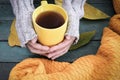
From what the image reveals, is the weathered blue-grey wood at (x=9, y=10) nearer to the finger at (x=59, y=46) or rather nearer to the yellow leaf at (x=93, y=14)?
the yellow leaf at (x=93, y=14)

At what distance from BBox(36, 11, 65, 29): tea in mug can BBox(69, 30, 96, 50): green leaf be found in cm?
23

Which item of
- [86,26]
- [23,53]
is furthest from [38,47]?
[86,26]

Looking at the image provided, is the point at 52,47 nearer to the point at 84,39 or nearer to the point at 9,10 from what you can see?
the point at 84,39

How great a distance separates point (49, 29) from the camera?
2.43ft

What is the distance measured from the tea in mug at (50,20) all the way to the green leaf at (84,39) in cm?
23

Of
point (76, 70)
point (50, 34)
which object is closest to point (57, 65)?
point (76, 70)

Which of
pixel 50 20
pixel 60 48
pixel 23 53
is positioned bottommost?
pixel 23 53

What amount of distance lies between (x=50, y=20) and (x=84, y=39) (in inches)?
10.6

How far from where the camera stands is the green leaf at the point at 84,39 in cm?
100

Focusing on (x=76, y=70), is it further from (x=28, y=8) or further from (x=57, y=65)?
(x=28, y=8)

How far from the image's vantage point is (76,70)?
34.0 inches

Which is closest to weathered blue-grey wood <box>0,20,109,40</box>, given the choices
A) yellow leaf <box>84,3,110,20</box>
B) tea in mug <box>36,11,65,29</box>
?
yellow leaf <box>84,3,110,20</box>

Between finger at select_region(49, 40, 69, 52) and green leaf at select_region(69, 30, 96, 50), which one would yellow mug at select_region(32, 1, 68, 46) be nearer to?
finger at select_region(49, 40, 69, 52)

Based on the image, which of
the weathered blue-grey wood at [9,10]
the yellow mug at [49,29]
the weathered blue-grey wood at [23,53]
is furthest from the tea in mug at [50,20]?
the weathered blue-grey wood at [9,10]
